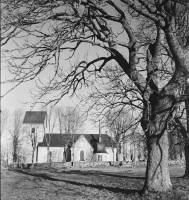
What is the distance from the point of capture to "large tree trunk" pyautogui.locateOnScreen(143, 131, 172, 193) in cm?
827

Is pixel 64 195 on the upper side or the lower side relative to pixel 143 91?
lower

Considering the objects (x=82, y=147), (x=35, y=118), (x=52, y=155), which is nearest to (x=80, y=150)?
(x=82, y=147)

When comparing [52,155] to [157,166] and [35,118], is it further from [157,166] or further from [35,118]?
[157,166]

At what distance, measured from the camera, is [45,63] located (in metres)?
8.76

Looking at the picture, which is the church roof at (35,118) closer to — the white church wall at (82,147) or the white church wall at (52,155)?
the white church wall at (52,155)

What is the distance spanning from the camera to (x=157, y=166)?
27.7 ft

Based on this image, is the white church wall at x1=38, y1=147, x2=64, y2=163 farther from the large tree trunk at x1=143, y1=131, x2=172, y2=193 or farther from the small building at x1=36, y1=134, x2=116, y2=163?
the large tree trunk at x1=143, y1=131, x2=172, y2=193

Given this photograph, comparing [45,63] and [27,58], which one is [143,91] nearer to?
[45,63]

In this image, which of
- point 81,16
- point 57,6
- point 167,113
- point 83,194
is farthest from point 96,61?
point 83,194

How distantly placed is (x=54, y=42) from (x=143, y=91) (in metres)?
3.63

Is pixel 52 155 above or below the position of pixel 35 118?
below

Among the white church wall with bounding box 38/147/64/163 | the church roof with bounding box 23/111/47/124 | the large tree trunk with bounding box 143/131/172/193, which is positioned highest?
the church roof with bounding box 23/111/47/124

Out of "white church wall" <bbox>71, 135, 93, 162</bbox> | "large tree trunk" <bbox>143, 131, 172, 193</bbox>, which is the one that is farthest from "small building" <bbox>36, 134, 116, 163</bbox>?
"large tree trunk" <bbox>143, 131, 172, 193</bbox>

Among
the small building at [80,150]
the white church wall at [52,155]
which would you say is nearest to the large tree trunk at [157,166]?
the small building at [80,150]
